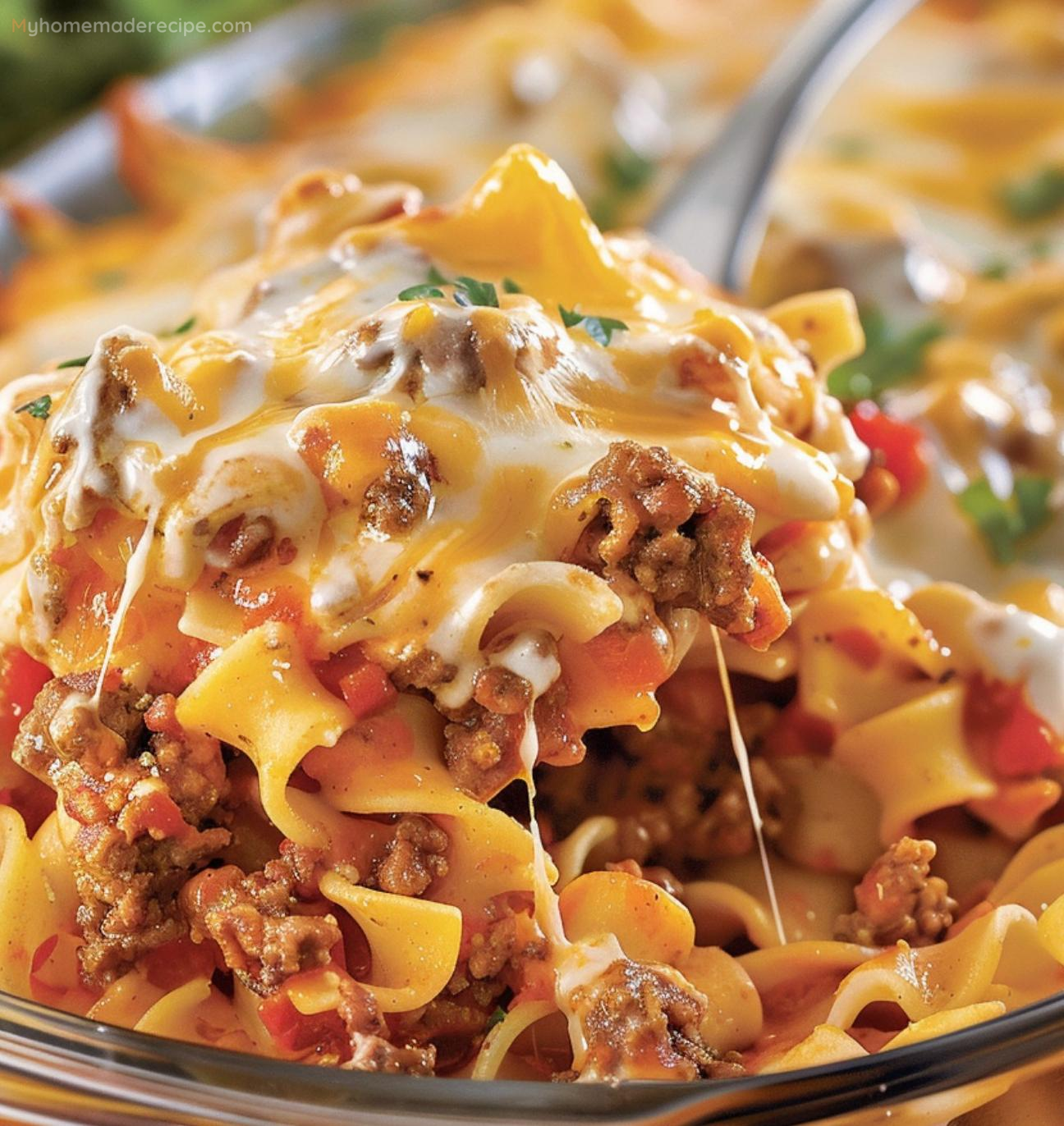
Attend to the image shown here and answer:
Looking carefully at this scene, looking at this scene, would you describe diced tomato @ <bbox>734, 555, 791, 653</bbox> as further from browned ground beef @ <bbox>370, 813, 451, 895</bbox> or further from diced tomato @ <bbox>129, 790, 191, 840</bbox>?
diced tomato @ <bbox>129, 790, 191, 840</bbox>

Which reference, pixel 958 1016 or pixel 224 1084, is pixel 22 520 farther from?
pixel 958 1016

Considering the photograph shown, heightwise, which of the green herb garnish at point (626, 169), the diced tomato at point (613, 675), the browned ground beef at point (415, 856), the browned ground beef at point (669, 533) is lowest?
the green herb garnish at point (626, 169)

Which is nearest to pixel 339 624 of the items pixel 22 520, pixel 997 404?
pixel 22 520

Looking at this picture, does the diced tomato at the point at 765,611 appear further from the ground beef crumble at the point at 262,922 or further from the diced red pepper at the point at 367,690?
the ground beef crumble at the point at 262,922

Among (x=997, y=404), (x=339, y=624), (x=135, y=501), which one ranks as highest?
(x=135, y=501)

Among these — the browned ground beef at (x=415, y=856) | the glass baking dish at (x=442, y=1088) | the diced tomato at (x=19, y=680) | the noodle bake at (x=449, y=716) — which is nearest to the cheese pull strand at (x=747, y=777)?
the noodle bake at (x=449, y=716)

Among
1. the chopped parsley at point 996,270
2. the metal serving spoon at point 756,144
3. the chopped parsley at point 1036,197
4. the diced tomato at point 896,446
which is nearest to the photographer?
the diced tomato at point 896,446
